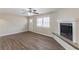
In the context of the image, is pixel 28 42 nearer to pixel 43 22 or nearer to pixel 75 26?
pixel 43 22

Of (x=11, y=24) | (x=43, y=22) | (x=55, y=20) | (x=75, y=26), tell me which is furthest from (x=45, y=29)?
(x=11, y=24)

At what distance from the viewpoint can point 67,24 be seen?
59.1 inches

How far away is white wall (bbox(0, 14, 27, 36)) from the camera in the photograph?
147cm

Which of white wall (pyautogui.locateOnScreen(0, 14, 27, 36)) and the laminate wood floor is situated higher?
white wall (pyautogui.locateOnScreen(0, 14, 27, 36))

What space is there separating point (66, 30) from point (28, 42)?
0.79m

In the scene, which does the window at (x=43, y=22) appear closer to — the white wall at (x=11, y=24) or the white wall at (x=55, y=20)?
the white wall at (x=55, y=20)

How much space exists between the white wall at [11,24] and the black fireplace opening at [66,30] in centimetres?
75

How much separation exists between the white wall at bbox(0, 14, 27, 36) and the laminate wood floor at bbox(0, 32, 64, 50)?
0.10 m

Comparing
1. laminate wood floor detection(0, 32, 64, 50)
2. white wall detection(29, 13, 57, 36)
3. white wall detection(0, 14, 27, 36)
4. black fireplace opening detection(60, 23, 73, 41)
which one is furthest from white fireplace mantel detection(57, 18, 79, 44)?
white wall detection(0, 14, 27, 36)

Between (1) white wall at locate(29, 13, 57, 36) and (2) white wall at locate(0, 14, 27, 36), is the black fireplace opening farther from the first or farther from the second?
(2) white wall at locate(0, 14, 27, 36)

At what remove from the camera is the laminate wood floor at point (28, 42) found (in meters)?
1.47

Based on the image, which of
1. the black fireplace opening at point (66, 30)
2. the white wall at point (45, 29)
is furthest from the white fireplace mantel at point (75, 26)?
the white wall at point (45, 29)
